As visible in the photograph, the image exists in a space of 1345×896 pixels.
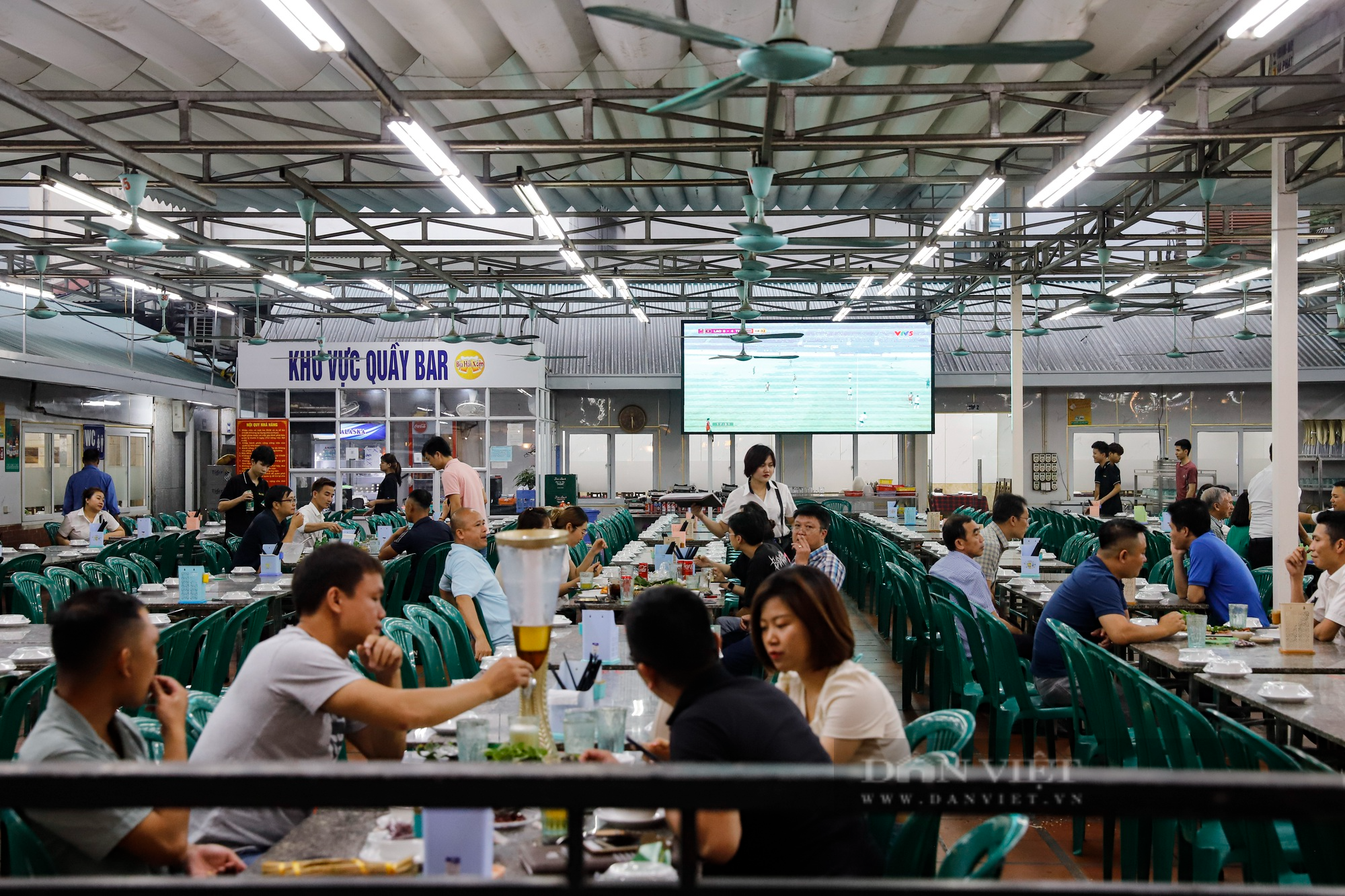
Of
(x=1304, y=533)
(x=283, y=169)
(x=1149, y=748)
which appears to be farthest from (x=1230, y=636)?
(x=283, y=169)

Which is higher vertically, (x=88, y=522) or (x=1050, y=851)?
(x=88, y=522)

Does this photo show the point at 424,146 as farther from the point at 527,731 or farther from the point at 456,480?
the point at 527,731

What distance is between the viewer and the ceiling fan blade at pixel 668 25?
11.5 ft

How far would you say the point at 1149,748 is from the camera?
3.36 meters

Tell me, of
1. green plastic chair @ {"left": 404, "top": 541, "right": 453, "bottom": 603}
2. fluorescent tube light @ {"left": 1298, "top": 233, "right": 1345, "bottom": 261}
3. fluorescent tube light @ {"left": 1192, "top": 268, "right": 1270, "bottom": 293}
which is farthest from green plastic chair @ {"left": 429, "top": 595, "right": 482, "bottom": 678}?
fluorescent tube light @ {"left": 1192, "top": 268, "right": 1270, "bottom": 293}

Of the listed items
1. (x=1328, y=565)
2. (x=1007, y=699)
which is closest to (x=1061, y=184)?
(x=1328, y=565)

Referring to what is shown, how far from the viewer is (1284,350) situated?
24.7 ft

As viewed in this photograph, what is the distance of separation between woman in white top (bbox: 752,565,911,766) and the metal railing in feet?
5.42

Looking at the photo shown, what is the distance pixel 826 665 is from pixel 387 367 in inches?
563

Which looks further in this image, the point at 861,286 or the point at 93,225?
the point at 861,286

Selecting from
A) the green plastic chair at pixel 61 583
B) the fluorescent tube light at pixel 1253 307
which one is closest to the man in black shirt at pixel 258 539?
the green plastic chair at pixel 61 583

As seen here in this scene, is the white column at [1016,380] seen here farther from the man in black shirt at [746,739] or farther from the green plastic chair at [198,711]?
the man in black shirt at [746,739]

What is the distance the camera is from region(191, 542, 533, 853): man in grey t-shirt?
2.46 meters

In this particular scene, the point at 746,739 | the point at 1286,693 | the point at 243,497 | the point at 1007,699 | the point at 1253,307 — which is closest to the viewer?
the point at 746,739
